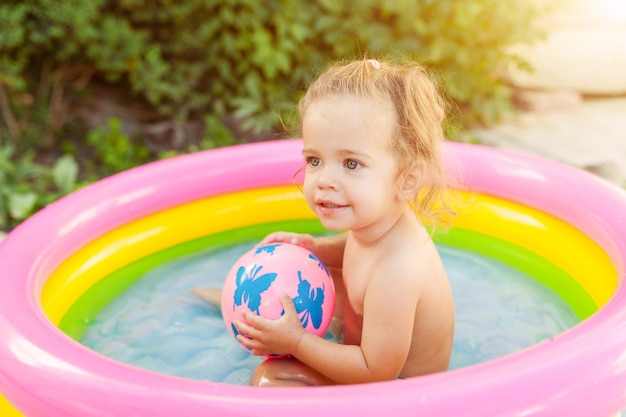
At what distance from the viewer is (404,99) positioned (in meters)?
1.91

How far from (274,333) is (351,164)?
1.65 ft

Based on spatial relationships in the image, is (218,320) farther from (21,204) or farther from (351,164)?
(21,204)

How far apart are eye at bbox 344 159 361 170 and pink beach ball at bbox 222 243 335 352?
400 millimetres

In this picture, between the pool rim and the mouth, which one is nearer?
the pool rim

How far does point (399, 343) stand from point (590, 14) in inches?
212

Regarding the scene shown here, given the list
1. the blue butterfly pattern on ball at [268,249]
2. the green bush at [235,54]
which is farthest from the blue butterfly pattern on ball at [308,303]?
the green bush at [235,54]

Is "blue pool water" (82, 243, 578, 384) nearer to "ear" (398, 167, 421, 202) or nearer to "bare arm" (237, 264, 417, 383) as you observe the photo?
"bare arm" (237, 264, 417, 383)

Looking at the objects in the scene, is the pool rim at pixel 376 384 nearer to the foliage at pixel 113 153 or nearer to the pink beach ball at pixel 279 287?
the pink beach ball at pixel 279 287

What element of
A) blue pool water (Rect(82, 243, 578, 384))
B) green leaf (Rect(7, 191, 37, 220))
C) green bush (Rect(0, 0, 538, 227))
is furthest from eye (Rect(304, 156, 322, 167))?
green bush (Rect(0, 0, 538, 227))

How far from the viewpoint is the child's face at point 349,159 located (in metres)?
1.87

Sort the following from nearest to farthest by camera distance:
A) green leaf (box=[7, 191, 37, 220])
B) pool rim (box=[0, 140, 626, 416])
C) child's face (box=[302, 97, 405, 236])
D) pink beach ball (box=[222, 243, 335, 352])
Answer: pool rim (box=[0, 140, 626, 416]) → child's face (box=[302, 97, 405, 236]) → pink beach ball (box=[222, 243, 335, 352]) → green leaf (box=[7, 191, 37, 220])

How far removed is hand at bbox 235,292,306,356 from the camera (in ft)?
6.53

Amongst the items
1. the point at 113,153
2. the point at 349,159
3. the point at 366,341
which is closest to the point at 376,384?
the point at 366,341

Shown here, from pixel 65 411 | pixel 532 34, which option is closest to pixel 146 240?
pixel 65 411
